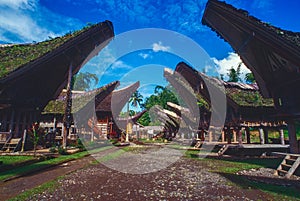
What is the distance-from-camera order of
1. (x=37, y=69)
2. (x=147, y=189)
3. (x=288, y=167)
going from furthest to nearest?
(x=37, y=69)
(x=288, y=167)
(x=147, y=189)

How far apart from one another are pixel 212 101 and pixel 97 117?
603 inches

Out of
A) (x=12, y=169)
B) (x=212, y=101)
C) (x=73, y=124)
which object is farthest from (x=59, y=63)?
(x=212, y=101)

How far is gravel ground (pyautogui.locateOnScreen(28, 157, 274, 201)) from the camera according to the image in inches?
163

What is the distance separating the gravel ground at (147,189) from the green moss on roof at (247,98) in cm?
856

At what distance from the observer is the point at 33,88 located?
47.0 ft

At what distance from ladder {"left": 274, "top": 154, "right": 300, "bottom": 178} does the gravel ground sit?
2528mm

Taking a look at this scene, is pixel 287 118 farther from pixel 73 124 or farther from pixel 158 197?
pixel 73 124

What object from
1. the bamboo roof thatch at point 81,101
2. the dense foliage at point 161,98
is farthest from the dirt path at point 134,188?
the dense foliage at point 161,98

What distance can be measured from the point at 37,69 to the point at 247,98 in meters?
14.8

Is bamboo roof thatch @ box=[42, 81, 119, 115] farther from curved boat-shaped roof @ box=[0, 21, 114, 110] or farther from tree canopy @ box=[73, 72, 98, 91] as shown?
tree canopy @ box=[73, 72, 98, 91]

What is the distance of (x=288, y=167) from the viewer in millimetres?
6895

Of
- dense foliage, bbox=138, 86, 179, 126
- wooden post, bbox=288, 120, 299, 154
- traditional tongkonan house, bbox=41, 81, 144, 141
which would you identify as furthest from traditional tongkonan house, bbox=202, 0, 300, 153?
dense foliage, bbox=138, 86, 179, 126

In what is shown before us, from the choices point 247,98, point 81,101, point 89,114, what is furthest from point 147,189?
point 89,114

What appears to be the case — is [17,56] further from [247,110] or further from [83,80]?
[83,80]
